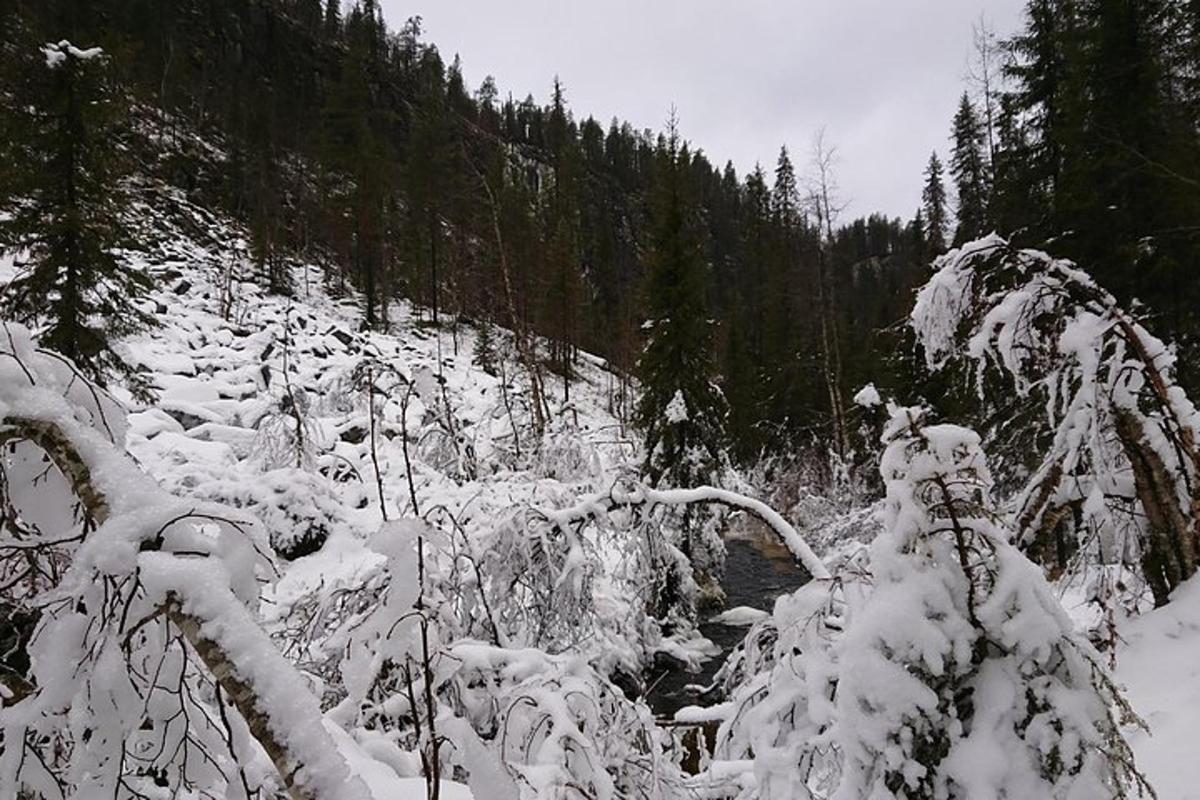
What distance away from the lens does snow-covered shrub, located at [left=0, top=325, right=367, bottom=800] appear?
0.91m

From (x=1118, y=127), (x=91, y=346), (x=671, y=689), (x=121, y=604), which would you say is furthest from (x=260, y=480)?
(x=1118, y=127)

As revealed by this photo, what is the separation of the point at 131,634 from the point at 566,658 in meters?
1.88

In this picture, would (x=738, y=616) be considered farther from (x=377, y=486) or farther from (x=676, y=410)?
(x=377, y=486)

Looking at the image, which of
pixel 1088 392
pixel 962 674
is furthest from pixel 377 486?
pixel 962 674

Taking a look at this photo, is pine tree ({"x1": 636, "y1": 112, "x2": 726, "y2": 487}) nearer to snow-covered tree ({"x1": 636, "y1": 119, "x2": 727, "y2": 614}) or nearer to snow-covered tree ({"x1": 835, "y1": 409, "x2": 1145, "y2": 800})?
snow-covered tree ({"x1": 636, "y1": 119, "x2": 727, "y2": 614})

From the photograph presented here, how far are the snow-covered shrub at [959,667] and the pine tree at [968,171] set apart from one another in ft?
72.0

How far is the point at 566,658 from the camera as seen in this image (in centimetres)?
259

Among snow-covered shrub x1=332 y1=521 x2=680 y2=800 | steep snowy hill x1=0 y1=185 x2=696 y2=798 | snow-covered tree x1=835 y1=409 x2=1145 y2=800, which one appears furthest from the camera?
steep snowy hill x1=0 y1=185 x2=696 y2=798

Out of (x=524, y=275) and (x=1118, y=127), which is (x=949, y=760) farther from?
(x=524, y=275)

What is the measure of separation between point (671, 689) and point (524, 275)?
30342 mm

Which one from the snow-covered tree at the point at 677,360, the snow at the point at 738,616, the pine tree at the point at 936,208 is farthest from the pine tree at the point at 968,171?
the snow at the point at 738,616

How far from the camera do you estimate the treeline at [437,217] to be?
2866cm

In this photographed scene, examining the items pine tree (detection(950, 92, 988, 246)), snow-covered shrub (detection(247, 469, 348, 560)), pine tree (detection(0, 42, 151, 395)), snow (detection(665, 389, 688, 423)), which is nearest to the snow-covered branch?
snow-covered shrub (detection(247, 469, 348, 560))

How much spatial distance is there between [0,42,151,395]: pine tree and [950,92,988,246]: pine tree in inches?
848
